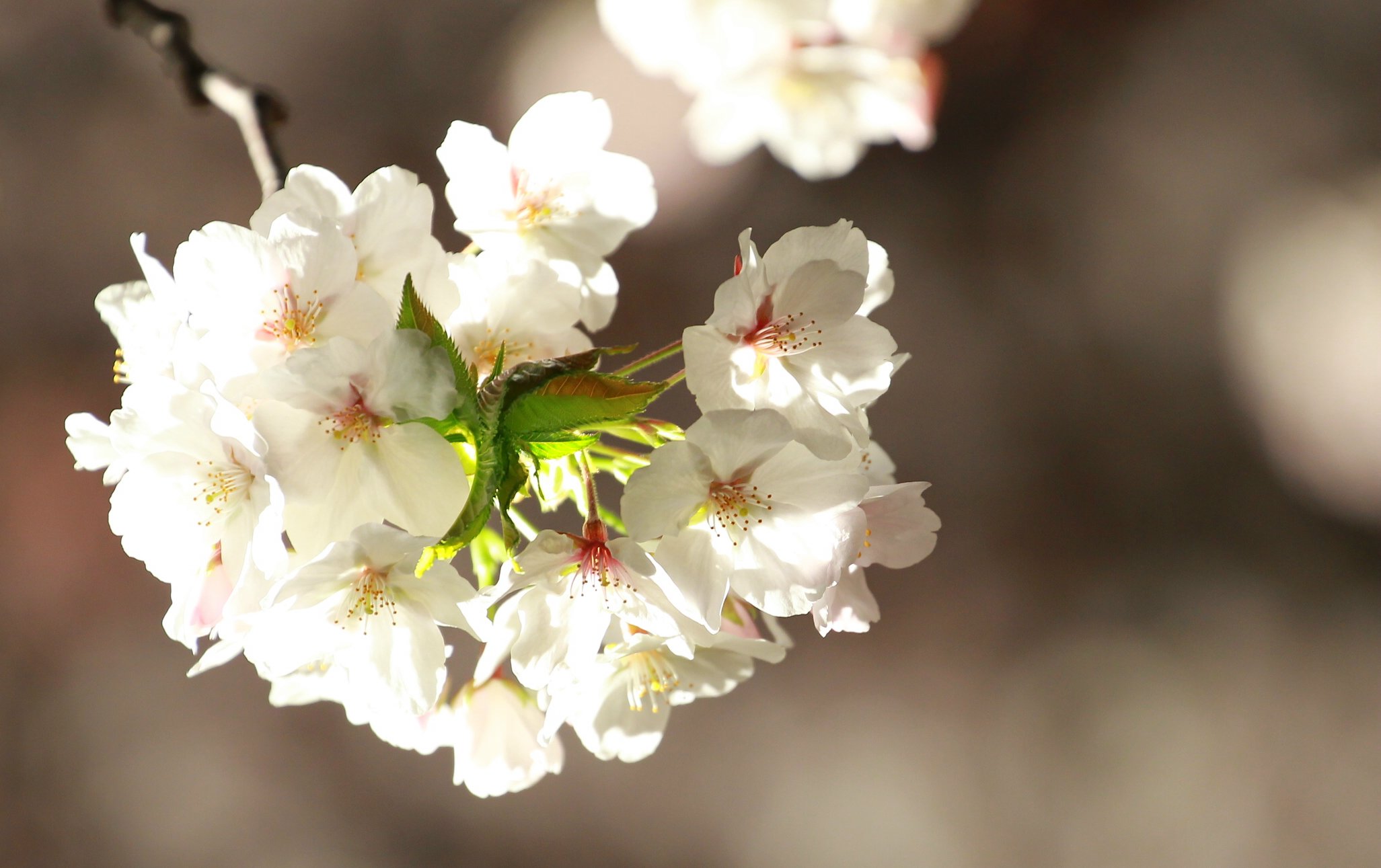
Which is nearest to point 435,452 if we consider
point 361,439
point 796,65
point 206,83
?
point 361,439

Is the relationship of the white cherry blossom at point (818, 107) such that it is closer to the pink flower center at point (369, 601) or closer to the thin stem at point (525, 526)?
the thin stem at point (525, 526)

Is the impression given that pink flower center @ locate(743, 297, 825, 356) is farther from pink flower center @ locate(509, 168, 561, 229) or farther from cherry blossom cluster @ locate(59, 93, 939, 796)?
pink flower center @ locate(509, 168, 561, 229)

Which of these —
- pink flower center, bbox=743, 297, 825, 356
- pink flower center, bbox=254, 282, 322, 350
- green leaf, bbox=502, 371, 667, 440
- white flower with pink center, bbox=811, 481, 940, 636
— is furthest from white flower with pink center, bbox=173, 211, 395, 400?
white flower with pink center, bbox=811, 481, 940, 636

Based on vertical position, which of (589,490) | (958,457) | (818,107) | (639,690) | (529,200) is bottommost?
(639,690)

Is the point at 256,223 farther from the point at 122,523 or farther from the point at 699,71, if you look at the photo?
the point at 699,71

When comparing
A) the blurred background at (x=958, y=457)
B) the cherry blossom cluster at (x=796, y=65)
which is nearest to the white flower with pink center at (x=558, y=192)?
the cherry blossom cluster at (x=796, y=65)

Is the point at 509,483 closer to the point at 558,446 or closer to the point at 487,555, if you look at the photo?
the point at 558,446
